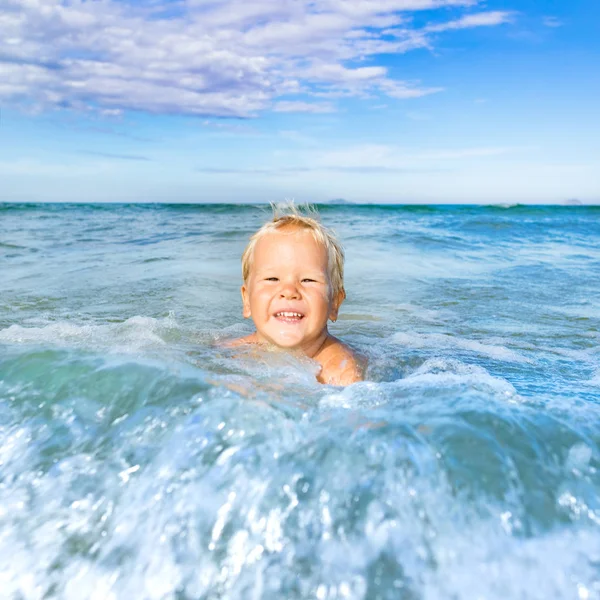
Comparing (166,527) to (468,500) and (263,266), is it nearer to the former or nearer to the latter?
(468,500)

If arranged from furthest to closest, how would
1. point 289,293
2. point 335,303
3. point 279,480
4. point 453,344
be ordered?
point 453,344, point 335,303, point 289,293, point 279,480

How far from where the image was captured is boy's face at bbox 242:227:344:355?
3.44 m

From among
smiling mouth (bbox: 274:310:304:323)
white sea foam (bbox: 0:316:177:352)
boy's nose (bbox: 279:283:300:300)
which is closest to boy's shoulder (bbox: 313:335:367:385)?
smiling mouth (bbox: 274:310:304:323)

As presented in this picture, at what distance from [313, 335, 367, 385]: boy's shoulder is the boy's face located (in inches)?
3.7

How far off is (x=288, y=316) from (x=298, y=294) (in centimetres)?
14

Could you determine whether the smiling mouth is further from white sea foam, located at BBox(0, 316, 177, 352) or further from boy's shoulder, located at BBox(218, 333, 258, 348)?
white sea foam, located at BBox(0, 316, 177, 352)

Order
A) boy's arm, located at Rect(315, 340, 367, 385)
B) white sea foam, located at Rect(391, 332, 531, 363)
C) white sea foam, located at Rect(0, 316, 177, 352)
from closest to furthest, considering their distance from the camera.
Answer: white sea foam, located at Rect(0, 316, 177, 352) < boy's arm, located at Rect(315, 340, 367, 385) < white sea foam, located at Rect(391, 332, 531, 363)

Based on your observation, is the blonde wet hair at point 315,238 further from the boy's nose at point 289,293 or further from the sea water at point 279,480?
the sea water at point 279,480

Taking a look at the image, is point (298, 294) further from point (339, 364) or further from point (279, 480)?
point (279, 480)

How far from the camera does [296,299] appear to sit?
3430 mm

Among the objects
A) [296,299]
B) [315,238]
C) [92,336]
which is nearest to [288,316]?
[296,299]

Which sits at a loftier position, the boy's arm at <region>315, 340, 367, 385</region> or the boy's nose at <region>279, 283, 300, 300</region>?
the boy's nose at <region>279, 283, 300, 300</region>

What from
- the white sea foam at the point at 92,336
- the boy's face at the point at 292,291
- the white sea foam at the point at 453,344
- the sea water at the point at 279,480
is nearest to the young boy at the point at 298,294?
the boy's face at the point at 292,291

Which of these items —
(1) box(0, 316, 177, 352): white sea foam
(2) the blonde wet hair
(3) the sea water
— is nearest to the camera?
(3) the sea water
